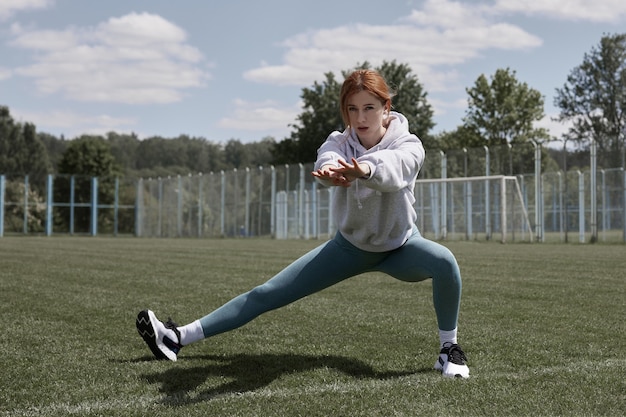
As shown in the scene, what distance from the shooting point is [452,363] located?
4113mm

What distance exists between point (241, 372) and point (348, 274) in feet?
2.76

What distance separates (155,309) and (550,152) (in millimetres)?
24579

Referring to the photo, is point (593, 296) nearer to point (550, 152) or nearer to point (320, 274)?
point (320, 274)

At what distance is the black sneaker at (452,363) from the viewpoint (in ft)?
13.2

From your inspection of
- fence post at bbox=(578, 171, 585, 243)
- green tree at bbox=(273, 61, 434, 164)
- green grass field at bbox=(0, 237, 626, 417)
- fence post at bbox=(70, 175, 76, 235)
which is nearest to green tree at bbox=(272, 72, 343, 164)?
green tree at bbox=(273, 61, 434, 164)

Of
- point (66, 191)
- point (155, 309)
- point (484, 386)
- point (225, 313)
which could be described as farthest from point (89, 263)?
point (66, 191)

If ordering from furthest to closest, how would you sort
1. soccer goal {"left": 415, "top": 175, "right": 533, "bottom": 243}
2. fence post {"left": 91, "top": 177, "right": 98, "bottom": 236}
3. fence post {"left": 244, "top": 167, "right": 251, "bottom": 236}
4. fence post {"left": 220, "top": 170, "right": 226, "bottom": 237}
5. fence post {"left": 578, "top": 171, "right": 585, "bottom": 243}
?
fence post {"left": 91, "top": 177, "right": 98, "bottom": 236} < fence post {"left": 220, "top": 170, "right": 226, "bottom": 237} < fence post {"left": 244, "top": 167, "right": 251, "bottom": 236} < soccer goal {"left": 415, "top": 175, "right": 533, "bottom": 243} < fence post {"left": 578, "top": 171, "right": 585, "bottom": 243}

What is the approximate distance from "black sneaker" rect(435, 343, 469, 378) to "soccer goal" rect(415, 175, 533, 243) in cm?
2403

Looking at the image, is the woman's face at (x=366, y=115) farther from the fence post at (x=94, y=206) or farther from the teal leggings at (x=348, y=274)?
the fence post at (x=94, y=206)

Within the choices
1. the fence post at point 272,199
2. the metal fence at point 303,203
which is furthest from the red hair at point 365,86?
the fence post at point 272,199

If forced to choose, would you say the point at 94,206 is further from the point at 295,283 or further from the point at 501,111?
the point at 295,283

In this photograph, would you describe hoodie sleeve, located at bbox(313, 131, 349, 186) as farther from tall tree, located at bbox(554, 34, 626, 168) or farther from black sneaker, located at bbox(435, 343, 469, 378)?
tall tree, located at bbox(554, 34, 626, 168)

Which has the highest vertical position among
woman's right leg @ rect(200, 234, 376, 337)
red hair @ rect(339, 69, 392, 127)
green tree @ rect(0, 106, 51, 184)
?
green tree @ rect(0, 106, 51, 184)

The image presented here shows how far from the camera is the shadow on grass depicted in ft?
12.4
